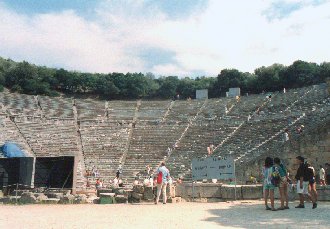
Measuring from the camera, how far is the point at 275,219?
316 inches

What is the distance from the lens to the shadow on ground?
723 cm

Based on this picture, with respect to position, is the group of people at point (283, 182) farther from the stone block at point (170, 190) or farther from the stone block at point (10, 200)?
the stone block at point (10, 200)

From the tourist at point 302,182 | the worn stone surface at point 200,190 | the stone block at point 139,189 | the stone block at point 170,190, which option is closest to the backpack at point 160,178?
the stone block at point 170,190

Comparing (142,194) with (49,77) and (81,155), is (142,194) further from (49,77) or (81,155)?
(49,77)

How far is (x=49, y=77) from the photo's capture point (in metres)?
66.5

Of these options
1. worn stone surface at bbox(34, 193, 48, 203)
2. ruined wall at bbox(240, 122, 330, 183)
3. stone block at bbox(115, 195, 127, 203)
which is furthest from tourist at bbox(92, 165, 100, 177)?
stone block at bbox(115, 195, 127, 203)

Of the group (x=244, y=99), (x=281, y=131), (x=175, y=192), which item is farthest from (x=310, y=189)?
(x=244, y=99)

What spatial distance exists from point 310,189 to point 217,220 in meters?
3.54

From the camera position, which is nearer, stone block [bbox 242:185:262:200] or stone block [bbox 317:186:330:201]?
stone block [bbox 317:186:330:201]

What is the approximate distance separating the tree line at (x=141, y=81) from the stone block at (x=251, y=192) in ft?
166

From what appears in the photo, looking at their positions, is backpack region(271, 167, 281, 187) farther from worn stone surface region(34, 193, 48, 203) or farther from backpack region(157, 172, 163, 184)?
worn stone surface region(34, 193, 48, 203)

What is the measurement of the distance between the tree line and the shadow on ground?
5417cm

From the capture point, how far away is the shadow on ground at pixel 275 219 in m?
7.23

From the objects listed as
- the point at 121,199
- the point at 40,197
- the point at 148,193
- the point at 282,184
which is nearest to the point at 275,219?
the point at 282,184
